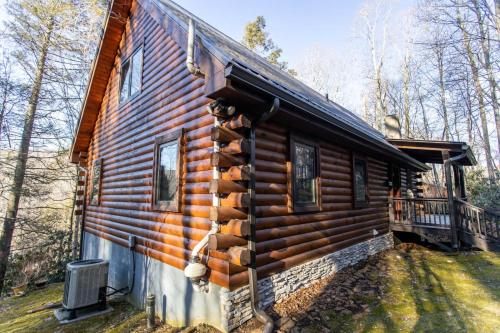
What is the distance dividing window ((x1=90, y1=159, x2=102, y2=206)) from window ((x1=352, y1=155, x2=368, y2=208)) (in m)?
7.23

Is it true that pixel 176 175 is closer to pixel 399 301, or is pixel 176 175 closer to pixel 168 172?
pixel 168 172

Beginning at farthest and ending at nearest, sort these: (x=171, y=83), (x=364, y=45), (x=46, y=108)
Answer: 1. (x=364, y=45)
2. (x=46, y=108)
3. (x=171, y=83)

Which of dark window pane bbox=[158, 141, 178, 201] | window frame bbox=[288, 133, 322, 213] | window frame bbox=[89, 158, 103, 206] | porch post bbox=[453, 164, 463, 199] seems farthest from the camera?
porch post bbox=[453, 164, 463, 199]

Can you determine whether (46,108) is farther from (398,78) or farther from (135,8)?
(398,78)

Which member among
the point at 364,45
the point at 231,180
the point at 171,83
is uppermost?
the point at 364,45

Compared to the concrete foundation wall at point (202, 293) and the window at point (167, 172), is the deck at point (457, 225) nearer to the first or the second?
the concrete foundation wall at point (202, 293)

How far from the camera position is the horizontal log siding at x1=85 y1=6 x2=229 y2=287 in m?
4.21

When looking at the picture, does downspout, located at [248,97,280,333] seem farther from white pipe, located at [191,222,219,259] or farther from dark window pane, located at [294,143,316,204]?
dark window pane, located at [294,143,316,204]

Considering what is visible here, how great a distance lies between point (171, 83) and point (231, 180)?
268cm

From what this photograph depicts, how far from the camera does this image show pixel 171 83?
208 inches

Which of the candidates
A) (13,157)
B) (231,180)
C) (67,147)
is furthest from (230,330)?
(67,147)

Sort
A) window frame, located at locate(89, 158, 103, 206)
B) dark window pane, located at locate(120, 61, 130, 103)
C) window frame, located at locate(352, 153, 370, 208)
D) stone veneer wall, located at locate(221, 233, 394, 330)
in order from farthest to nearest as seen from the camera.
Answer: window frame, located at locate(89, 158, 103, 206), dark window pane, located at locate(120, 61, 130, 103), window frame, located at locate(352, 153, 370, 208), stone veneer wall, located at locate(221, 233, 394, 330)

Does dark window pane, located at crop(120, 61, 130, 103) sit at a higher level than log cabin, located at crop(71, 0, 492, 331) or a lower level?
higher

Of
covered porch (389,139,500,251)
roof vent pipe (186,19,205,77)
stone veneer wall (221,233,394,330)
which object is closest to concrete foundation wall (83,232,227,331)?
stone veneer wall (221,233,394,330)
